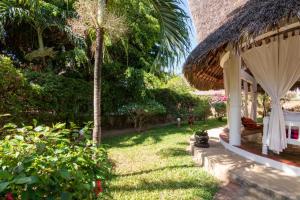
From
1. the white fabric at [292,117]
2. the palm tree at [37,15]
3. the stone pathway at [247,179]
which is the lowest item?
the stone pathway at [247,179]

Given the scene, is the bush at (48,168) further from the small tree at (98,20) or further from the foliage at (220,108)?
the foliage at (220,108)

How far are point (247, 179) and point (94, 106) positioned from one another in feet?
9.96

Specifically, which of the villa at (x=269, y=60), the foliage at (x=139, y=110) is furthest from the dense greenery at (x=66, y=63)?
the villa at (x=269, y=60)

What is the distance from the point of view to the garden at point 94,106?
201cm

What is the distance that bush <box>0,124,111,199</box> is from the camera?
169 centimetres

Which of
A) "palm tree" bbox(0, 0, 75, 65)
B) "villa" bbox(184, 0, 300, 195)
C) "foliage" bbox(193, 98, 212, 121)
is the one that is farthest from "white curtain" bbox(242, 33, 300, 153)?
"foliage" bbox(193, 98, 212, 121)

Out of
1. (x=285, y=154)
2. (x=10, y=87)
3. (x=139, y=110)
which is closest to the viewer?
(x=285, y=154)

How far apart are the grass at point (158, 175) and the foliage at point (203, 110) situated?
24.2ft

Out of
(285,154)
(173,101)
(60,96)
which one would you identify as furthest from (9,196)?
(173,101)

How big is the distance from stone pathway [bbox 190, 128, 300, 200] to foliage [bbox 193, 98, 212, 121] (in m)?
9.61

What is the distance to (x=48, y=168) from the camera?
1.86 metres

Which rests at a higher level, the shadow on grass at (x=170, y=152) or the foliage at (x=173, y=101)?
the foliage at (x=173, y=101)

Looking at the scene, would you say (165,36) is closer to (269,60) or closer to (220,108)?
(269,60)

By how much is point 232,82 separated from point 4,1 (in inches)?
337
